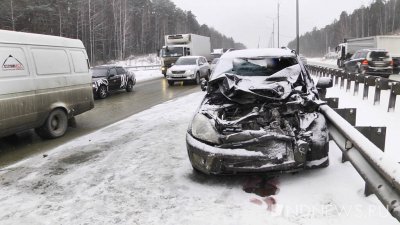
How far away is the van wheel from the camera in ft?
26.4

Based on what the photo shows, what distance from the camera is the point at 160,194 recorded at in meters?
4.63

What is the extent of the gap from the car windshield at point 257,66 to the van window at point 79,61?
3.77 metres

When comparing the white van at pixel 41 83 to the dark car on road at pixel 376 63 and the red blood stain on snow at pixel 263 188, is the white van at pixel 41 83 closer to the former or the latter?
the red blood stain on snow at pixel 263 188

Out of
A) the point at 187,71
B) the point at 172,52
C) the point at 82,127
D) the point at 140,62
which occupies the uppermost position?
the point at 140,62

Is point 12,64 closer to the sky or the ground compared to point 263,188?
closer to the sky

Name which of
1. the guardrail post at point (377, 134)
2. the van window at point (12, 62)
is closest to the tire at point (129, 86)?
the van window at point (12, 62)

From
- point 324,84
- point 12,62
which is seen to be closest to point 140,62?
point 12,62

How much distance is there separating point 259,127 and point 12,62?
483cm

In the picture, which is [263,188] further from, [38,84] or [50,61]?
[50,61]

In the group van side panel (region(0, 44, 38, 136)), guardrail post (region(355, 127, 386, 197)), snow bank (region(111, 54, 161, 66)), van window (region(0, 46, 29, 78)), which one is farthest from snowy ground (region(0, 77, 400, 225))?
snow bank (region(111, 54, 161, 66))

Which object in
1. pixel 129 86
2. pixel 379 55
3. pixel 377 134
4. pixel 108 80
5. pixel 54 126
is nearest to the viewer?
pixel 377 134

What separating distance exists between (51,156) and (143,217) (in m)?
3.44

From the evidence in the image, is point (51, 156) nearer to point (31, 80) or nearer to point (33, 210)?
point (31, 80)

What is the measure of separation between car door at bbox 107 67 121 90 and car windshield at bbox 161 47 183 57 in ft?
38.8
